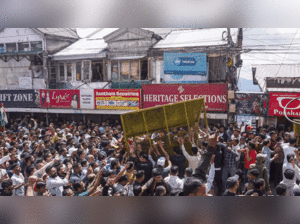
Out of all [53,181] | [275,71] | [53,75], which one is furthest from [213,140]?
[53,75]

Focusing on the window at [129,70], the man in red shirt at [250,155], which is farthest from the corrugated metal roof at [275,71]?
the window at [129,70]

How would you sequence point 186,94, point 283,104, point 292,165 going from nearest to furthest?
point 292,165 < point 283,104 < point 186,94

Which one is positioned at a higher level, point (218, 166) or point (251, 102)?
point (251, 102)

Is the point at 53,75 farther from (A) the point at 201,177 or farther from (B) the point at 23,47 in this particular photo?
(A) the point at 201,177

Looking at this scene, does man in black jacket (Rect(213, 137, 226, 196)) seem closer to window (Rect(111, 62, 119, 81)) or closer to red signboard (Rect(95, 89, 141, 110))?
red signboard (Rect(95, 89, 141, 110))

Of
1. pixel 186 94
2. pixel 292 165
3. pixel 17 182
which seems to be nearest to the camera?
pixel 292 165

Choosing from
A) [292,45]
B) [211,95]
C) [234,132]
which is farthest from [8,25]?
[292,45]

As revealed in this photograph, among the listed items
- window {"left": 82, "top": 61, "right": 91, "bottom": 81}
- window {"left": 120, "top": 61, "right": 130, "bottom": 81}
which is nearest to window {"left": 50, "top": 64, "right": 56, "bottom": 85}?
window {"left": 82, "top": 61, "right": 91, "bottom": 81}

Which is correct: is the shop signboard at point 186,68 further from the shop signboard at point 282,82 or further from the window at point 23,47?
the window at point 23,47
